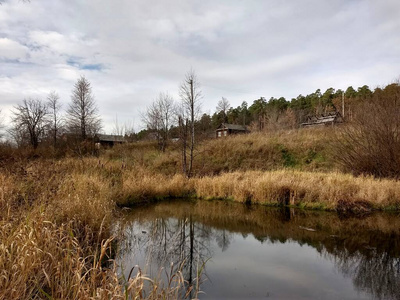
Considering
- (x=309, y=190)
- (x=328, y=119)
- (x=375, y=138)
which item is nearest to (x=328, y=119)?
(x=328, y=119)

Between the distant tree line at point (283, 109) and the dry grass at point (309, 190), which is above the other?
the distant tree line at point (283, 109)

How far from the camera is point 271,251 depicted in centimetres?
594

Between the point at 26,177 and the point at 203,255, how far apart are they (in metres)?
4.53

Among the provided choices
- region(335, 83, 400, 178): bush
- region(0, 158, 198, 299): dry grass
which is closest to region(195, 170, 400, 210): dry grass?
region(335, 83, 400, 178): bush

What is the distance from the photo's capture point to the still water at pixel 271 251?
13.7 ft

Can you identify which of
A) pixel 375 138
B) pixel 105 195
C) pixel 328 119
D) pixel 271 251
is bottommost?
pixel 271 251

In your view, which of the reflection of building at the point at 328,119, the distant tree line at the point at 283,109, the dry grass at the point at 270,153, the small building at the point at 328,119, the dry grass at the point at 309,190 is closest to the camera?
the dry grass at the point at 309,190

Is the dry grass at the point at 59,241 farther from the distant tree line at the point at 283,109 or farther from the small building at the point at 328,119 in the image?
the distant tree line at the point at 283,109

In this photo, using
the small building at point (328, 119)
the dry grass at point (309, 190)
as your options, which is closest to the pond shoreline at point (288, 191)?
the dry grass at point (309, 190)

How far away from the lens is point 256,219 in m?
8.62

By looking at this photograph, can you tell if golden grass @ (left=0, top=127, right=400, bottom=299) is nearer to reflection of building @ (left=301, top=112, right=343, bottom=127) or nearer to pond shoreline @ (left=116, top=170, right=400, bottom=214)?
pond shoreline @ (left=116, top=170, right=400, bottom=214)

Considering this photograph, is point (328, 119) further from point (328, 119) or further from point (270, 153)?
point (270, 153)

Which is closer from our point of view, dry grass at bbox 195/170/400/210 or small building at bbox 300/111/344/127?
dry grass at bbox 195/170/400/210

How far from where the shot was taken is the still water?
4.18 meters
